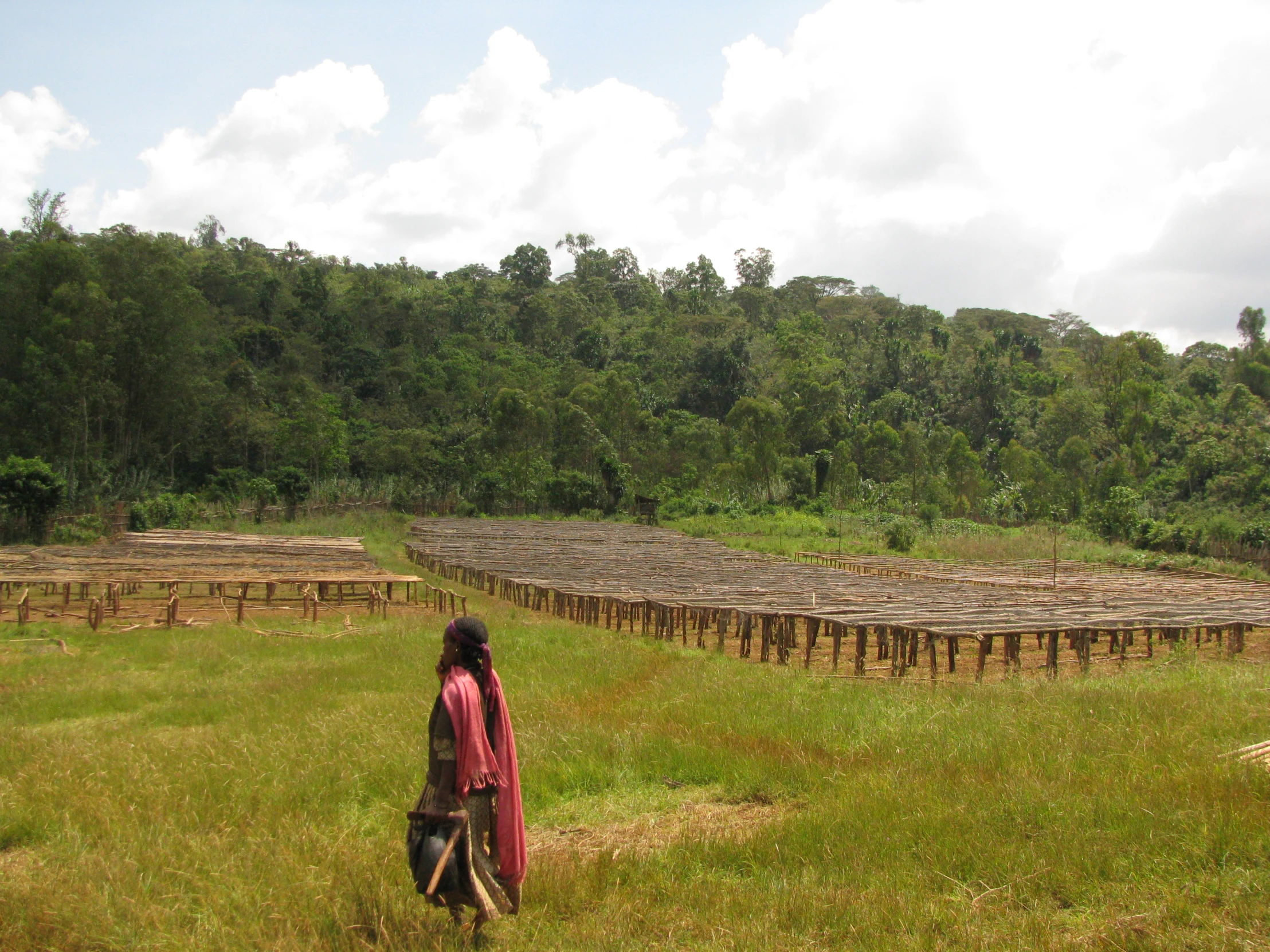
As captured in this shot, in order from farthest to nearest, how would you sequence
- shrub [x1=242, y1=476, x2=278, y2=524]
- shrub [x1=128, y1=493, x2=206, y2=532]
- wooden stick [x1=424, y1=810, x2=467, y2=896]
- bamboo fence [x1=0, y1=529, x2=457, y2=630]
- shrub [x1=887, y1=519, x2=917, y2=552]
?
shrub [x1=242, y1=476, x2=278, y2=524] → shrub [x1=887, y1=519, x2=917, y2=552] → shrub [x1=128, y1=493, x2=206, y2=532] → bamboo fence [x1=0, y1=529, x2=457, y2=630] → wooden stick [x1=424, y1=810, x2=467, y2=896]

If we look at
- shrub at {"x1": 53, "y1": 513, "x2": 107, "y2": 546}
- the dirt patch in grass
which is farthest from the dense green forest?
the dirt patch in grass

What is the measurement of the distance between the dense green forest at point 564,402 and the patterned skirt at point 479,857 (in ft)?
101

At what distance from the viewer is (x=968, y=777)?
20.3ft

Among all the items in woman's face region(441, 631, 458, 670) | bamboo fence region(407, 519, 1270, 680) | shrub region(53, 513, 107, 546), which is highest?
woman's face region(441, 631, 458, 670)

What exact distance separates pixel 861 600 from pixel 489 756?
41.5 feet

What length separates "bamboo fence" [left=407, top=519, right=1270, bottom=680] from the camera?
12531 mm

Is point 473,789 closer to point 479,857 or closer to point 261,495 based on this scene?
point 479,857

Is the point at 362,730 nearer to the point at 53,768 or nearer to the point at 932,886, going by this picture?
the point at 53,768

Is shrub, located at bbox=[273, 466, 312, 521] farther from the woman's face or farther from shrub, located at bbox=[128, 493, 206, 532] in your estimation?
the woman's face

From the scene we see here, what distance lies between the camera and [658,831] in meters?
5.72

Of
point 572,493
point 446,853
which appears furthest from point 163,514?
point 446,853

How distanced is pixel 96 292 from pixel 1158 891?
42191 mm

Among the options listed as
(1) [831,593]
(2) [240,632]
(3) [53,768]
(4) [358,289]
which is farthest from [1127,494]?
(4) [358,289]

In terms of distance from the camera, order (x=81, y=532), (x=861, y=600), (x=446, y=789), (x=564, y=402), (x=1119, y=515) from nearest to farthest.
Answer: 1. (x=446, y=789)
2. (x=861, y=600)
3. (x=81, y=532)
4. (x=1119, y=515)
5. (x=564, y=402)
